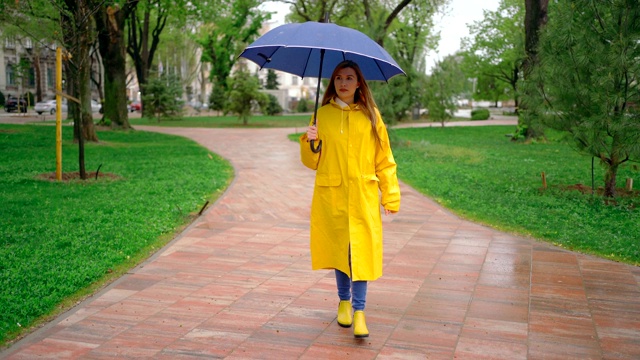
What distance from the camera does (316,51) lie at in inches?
191

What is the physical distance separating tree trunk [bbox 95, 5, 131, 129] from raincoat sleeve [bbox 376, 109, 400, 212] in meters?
17.4

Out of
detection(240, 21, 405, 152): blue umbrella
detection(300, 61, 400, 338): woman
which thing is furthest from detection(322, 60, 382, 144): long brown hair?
detection(240, 21, 405, 152): blue umbrella

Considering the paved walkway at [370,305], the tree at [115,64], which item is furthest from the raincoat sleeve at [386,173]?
the tree at [115,64]

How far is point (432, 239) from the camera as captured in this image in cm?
720

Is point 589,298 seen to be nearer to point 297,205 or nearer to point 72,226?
point 297,205

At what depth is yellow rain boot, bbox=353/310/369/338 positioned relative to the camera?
4.20 meters

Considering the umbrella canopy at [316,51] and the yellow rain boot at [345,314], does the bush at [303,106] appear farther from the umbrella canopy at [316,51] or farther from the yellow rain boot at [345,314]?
the yellow rain boot at [345,314]

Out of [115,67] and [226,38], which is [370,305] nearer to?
[115,67]

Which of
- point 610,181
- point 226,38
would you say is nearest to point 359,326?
point 610,181

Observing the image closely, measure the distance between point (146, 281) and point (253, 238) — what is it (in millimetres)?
1815

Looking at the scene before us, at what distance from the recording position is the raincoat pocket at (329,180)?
4.16 meters

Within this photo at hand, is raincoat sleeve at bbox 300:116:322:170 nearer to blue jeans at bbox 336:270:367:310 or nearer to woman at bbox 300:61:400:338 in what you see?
woman at bbox 300:61:400:338

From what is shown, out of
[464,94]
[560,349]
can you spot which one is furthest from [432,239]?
[464,94]

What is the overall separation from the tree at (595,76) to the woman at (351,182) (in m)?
5.81
